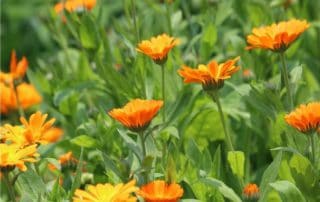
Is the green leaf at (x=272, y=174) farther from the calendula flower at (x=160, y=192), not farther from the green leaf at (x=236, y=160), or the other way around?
the calendula flower at (x=160, y=192)

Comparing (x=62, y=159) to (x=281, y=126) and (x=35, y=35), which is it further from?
(x=35, y=35)

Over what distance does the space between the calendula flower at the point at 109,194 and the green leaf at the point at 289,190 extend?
281 millimetres

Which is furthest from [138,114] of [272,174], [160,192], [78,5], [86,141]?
[78,5]

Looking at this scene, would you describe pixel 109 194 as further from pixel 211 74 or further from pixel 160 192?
pixel 211 74

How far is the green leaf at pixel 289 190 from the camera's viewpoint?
1.43 meters

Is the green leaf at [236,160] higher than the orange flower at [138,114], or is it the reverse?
the orange flower at [138,114]

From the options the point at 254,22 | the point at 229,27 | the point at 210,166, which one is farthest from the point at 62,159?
the point at 229,27

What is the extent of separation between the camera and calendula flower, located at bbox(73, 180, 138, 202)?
1.25m

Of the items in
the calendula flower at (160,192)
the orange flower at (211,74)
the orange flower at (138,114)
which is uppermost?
the orange flower at (211,74)

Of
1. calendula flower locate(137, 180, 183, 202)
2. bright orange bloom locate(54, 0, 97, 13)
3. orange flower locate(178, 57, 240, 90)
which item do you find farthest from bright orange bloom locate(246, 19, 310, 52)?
bright orange bloom locate(54, 0, 97, 13)

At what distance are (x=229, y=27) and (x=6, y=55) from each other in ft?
6.03

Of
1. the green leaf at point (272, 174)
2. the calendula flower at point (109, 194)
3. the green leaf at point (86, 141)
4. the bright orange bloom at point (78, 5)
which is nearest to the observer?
the calendula flower at point (109, 194)

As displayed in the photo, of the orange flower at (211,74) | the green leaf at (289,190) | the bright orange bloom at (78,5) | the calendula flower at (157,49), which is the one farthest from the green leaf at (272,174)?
the bright orange bloom at (78,5)

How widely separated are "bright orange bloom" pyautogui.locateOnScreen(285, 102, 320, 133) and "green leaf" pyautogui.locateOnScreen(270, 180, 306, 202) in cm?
10
